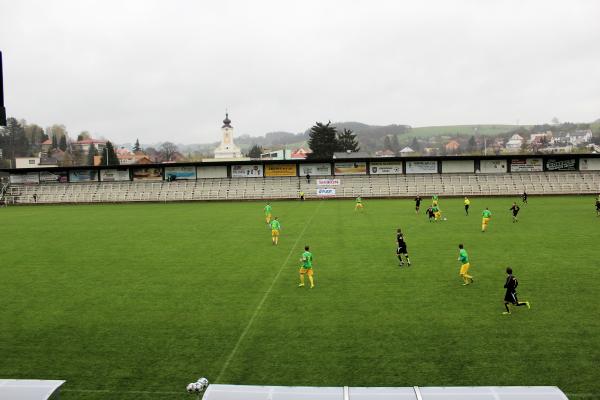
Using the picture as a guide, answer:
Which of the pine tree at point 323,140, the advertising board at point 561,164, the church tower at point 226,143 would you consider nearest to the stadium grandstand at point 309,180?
the advertising board at point 561,164

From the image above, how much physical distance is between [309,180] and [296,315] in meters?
51.4

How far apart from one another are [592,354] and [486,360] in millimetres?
2339

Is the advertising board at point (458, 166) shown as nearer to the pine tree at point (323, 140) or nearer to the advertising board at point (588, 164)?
the advertising board at point (588, 164)

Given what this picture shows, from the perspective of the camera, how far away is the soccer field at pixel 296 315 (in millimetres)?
9359

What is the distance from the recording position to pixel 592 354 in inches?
386

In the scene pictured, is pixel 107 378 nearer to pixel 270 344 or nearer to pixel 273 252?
pixel 270 344

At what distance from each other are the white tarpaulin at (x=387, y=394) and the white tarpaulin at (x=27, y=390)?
2.28 meters

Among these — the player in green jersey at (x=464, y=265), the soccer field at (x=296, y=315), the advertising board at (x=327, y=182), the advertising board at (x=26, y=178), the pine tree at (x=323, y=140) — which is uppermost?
the pine tree at (x=323, y=140)

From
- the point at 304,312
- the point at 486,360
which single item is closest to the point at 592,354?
the point at 486,360

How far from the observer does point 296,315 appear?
510 inches

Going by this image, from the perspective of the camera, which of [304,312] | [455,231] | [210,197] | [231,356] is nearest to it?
[231,356]

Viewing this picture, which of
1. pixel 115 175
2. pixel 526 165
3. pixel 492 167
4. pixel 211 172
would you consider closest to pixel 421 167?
pixel 492 167

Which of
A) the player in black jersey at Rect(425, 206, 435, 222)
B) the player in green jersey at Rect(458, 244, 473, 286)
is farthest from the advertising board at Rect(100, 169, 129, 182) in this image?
the player in green jersey at Rect(458, 244, 473, 286)

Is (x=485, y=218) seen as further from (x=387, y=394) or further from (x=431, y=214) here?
(x=387, y=394)
